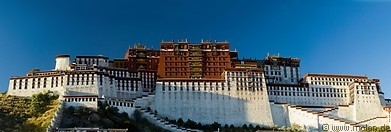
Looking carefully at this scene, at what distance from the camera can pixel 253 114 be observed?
107m

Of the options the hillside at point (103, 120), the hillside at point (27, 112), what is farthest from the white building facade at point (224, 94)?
the hillside at point (27, 112)

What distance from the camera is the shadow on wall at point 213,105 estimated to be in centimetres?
10544

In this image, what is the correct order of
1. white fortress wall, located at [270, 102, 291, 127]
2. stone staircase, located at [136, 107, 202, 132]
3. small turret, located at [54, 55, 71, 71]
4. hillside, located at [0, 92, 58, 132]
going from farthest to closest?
1. small turret, located at [54, 55, 71, 71]
2. white fortress wall, located at [270, 102, 291, 127]
3. stone staircase, located at [136, 107, 202, 132]
4. hillside, located at [0, 92, 58, 132]

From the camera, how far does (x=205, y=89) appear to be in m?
108

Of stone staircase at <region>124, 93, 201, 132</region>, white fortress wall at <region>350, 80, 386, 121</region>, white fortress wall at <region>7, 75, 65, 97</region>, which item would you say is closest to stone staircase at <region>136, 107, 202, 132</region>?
stone staircase at <region>124, 93, 201, 132</region>

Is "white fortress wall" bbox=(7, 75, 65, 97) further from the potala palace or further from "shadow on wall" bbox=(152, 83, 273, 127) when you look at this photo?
"shadow on wall" bbox=(152, 83, 273, 127)

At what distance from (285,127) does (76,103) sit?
3458 cm

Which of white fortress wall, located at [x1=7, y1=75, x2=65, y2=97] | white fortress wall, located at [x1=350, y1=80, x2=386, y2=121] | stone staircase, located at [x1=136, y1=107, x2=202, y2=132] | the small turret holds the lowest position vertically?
stone staircase, located at [x1=136, y1=107, x2=202, y2=132]

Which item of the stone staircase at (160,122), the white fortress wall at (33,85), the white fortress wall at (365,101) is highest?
the white fortress wall at (33,85)

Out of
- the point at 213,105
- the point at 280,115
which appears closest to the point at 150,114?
the point at 213,105

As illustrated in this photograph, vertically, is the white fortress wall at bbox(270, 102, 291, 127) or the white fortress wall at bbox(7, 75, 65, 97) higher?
the white fortress wall at bbox(7, 75, 65, 97)

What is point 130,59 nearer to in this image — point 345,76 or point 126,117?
point 126,117

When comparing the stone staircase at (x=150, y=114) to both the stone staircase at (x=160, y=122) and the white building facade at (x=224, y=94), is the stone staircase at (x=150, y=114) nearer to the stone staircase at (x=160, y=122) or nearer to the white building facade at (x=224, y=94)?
the stone staircase at (x=160, y=122)

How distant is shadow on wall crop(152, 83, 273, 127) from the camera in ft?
346
